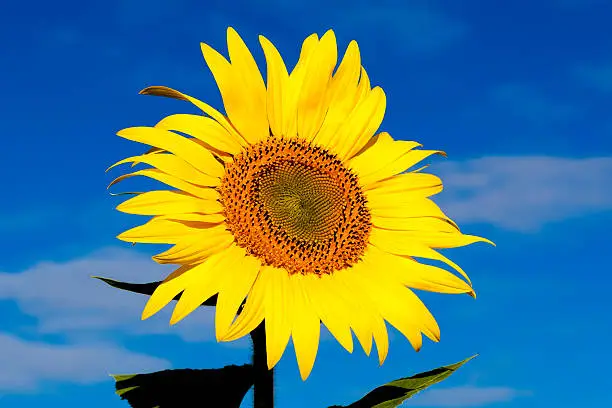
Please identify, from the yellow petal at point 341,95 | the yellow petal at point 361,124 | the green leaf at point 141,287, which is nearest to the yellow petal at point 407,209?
the yellow petal at point 361,124

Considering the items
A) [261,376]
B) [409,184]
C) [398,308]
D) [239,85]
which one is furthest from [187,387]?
[409,184]

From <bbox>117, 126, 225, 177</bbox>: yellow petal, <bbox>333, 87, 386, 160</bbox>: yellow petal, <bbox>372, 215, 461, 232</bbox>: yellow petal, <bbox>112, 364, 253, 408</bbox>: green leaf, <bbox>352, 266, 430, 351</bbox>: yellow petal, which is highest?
<bbox>333, 87, 386, 160</bbox>: yellow petal

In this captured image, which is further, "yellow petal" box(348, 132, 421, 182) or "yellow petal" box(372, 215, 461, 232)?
"yellow petal" box(348, 132, 421, 182)

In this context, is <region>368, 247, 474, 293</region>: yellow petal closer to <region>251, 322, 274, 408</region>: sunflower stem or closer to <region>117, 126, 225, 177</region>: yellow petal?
<region>251, 322, 274, 408</region>: sunflower stem

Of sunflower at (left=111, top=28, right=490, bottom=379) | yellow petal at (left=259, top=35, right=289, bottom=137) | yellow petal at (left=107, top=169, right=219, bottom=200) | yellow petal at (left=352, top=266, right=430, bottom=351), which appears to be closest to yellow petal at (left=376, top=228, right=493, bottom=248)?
sunflower at (left=111, top=28, right=490, bottom=379)

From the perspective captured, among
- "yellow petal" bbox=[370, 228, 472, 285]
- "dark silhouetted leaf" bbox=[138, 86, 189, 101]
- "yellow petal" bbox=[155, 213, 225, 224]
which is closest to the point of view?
"yellow petal" bbox=[155, 213, 225, 224]

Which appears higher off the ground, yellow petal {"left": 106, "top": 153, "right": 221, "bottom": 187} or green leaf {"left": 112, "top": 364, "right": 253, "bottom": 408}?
yellow petal {"left": 106, "top": 153, "right": 221, "bottom": 187}

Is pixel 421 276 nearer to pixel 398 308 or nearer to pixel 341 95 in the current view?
pixel 398 308
